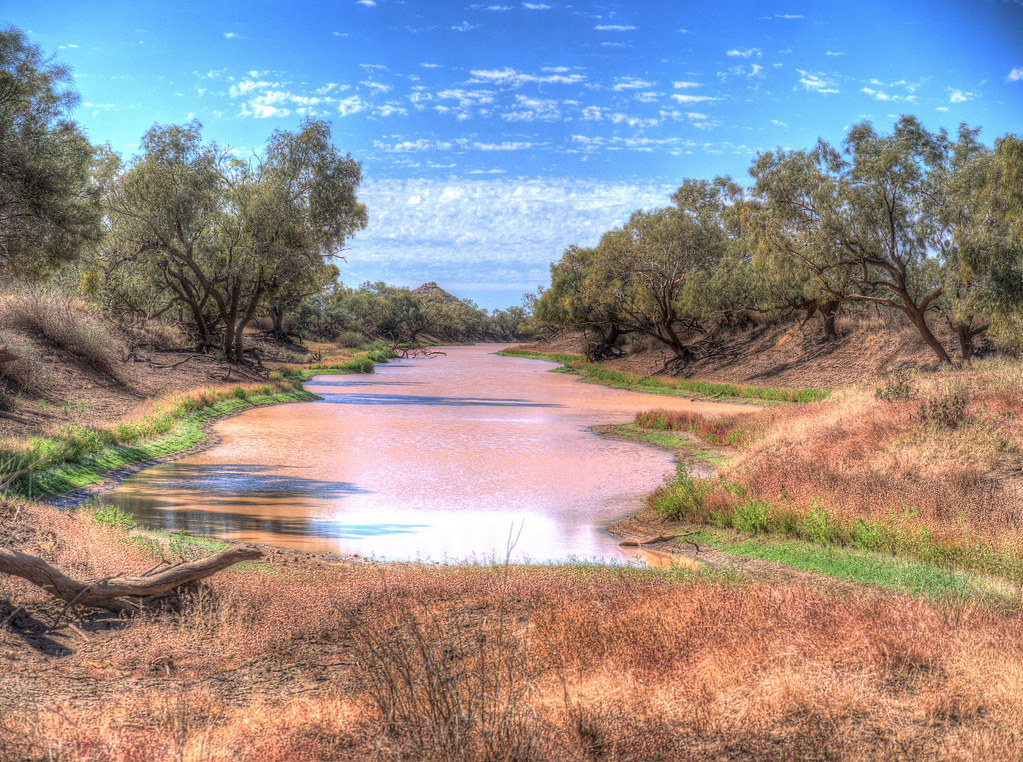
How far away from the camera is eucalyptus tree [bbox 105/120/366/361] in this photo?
32719 millimetres

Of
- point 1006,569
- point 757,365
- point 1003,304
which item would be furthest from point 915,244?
point 1006,569

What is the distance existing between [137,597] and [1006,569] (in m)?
10.3

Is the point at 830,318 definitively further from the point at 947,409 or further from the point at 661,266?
the point at 947,409

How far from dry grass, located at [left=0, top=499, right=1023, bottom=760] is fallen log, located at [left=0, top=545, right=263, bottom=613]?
10.3 inches

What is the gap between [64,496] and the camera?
547 inches

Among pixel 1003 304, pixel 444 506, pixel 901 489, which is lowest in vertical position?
pixel 444 506

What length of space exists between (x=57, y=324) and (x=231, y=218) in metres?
14.7

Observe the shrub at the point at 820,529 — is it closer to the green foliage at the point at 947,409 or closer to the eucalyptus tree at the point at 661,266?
the green foliage at the point at 947,409

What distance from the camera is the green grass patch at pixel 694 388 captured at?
3531cm

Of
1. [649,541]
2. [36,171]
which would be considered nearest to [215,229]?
[36,171]

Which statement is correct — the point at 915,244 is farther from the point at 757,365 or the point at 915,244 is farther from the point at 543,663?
the point at 543,663

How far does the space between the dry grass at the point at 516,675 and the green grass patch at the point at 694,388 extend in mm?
20746

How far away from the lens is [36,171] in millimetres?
17312

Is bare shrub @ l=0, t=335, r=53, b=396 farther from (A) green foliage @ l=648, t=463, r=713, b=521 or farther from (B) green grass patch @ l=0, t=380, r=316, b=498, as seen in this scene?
(A) green foliage @ l=648, t=463, r=713, b=521
